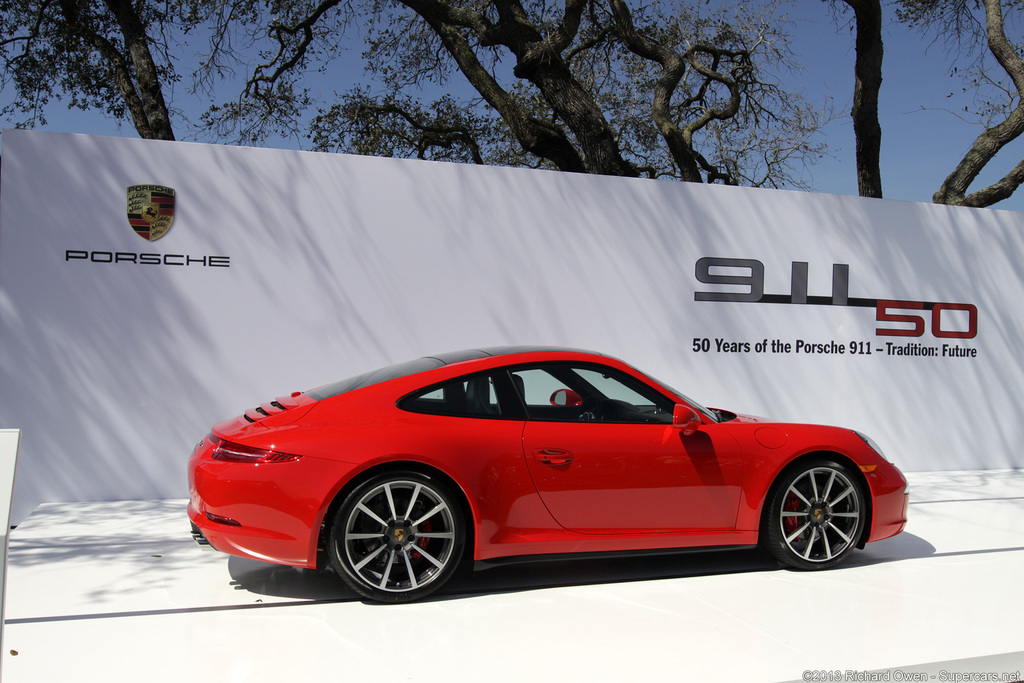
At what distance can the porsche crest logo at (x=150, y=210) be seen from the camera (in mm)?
6164

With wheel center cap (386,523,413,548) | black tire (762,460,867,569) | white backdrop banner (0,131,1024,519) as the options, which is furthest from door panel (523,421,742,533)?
white backdrop banner (0,131,1024,519)

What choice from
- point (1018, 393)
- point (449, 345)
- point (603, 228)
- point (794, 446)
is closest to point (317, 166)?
point (449, 345)

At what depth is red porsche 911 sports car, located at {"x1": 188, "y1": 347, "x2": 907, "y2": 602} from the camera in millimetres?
3785

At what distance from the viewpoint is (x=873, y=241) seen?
8125 millimetres

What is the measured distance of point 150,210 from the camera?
20.3 feet

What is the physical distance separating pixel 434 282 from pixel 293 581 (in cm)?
319

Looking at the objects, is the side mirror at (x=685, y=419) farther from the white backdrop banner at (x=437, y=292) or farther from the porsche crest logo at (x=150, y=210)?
the porsche crest logo at (x=150, y=210)

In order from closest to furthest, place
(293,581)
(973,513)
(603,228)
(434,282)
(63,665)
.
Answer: (63,665)
(293,581)
(973,513)
(434,282)
(603,228)

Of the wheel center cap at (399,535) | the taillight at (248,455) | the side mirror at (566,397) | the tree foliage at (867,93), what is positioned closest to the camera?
the taillight at (248,455)

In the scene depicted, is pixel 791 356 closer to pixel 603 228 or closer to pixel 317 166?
pixel 603 228

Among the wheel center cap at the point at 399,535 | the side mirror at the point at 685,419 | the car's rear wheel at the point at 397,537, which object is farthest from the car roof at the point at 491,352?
the wheel center cap at the point at 399,535

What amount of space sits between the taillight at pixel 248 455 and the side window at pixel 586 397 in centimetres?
127

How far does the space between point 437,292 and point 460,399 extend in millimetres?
2805

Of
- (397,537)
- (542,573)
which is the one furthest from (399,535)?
(542,573)
